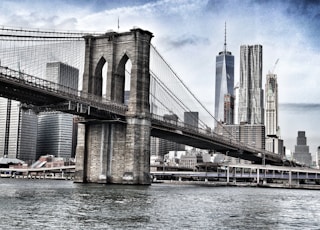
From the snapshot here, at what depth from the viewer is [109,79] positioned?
276 ft

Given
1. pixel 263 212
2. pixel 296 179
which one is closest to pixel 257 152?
pixel 296 179

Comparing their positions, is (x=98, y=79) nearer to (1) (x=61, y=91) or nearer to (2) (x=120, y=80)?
(2) (x=120, y=80)

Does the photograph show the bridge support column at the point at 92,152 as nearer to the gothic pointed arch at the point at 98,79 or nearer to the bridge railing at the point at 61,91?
the bridge railing at the point at 61,91

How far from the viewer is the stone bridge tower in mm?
79125

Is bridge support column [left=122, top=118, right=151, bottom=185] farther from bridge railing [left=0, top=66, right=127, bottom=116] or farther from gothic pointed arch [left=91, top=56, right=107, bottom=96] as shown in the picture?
gothic pointed arch [left=91, top=56, right=107, bottom=96]

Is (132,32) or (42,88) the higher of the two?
(132,32)

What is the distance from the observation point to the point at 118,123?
8106 centimetres

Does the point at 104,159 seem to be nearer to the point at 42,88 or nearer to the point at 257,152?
the point at 42,88

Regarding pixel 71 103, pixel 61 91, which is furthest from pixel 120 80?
pixel 61 91

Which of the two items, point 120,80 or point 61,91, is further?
point 120,80

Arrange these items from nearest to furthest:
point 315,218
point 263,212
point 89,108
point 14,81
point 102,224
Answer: point 102,224, point 315,218, point 263,212, point 14,81, point 89,108

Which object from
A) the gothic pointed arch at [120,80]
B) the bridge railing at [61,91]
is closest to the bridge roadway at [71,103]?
the bridge railing at [61,91]

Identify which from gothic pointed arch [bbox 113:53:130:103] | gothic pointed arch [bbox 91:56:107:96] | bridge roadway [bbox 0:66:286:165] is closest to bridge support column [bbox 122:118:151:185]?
bridge roadway [bbox 0:66:286:165]

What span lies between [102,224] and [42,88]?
A: 1491 inches
